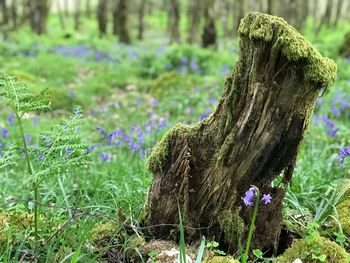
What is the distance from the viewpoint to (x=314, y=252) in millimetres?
2656

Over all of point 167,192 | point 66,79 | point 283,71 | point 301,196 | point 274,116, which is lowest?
point 66,79

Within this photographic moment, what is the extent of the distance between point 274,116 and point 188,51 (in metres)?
10.4

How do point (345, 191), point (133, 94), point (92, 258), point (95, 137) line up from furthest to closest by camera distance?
point (133, 94) < point (95, 137) < point (345, 191) < point (92, 258)

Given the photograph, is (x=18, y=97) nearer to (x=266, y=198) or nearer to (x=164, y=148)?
(x=164, y=148)

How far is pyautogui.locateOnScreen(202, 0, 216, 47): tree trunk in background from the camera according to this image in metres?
14.6

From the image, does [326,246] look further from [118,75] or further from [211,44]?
[211,44]

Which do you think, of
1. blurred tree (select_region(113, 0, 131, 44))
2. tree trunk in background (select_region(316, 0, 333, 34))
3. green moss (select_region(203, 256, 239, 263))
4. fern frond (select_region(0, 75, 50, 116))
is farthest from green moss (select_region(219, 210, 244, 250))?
tree trunk in background (select_region(316, 0, 333, 34))

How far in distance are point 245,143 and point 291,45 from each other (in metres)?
0.57

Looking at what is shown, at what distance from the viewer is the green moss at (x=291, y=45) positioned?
2.38 m

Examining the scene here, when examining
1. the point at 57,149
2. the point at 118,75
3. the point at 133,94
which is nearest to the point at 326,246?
the point at 57,149

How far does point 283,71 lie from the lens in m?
2.46

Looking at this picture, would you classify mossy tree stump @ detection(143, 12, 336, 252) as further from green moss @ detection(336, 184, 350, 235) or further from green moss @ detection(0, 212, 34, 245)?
green moss @ detection(0, 212, 34, 245)

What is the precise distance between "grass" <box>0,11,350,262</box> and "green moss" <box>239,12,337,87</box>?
1.07 metres

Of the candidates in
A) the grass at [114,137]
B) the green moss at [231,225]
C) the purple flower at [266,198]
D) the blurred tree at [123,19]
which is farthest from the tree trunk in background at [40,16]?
the purple flower at [266,198]
